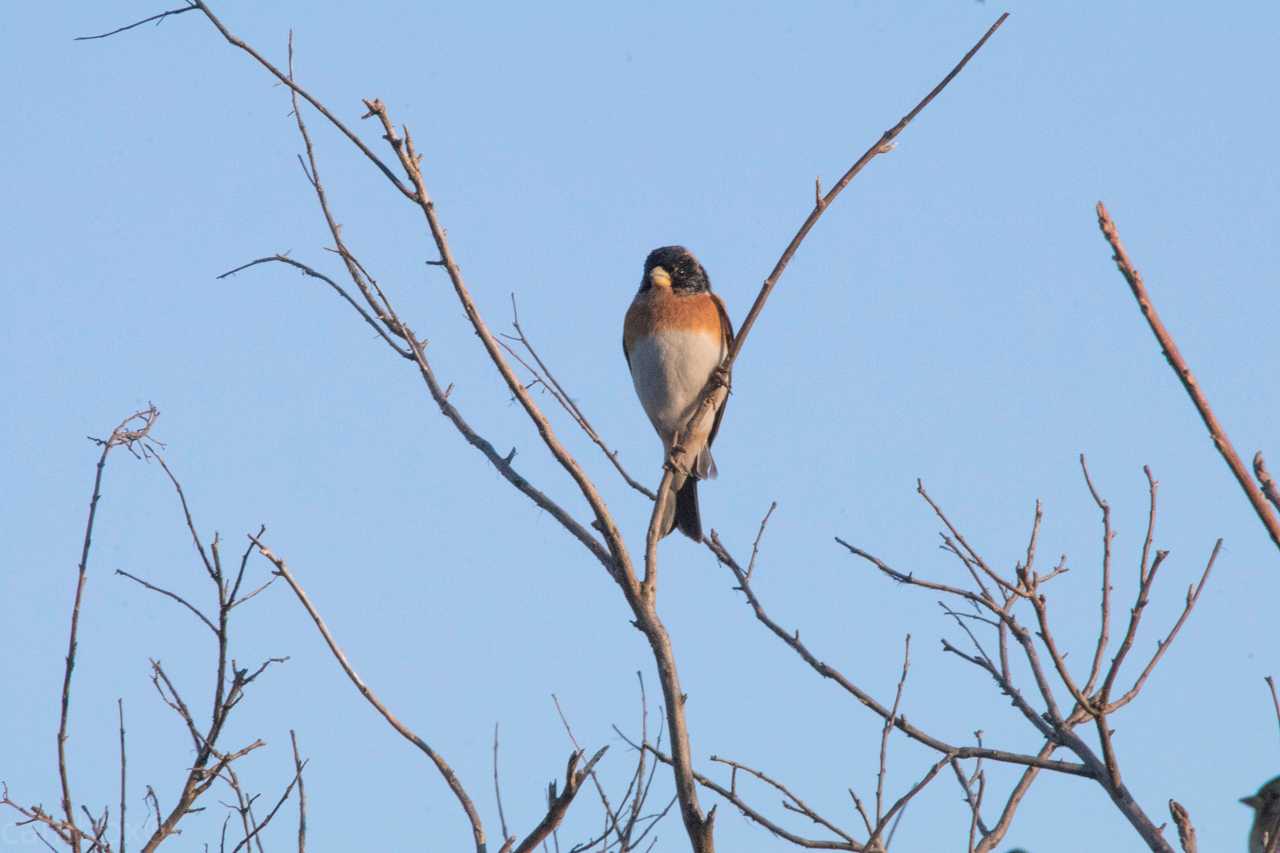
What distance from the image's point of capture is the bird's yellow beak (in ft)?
22.9

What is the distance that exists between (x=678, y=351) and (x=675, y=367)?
0.07 metres

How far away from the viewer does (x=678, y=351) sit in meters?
6.58

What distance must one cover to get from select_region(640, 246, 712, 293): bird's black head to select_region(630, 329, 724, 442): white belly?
1.25 feet

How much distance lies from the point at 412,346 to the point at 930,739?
1.51 meters

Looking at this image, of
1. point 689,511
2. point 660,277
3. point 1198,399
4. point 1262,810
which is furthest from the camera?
point 1262,810

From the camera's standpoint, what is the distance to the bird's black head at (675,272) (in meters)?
6.99

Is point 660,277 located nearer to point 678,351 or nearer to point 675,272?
point 675,272

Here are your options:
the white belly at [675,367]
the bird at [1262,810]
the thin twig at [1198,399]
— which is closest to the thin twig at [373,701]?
the thin twig at [1198,399]

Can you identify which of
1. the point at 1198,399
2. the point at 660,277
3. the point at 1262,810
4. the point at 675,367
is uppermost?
the point at 660,277

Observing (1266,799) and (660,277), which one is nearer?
(660,277)

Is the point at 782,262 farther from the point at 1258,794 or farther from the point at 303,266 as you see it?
the point at 1258,794

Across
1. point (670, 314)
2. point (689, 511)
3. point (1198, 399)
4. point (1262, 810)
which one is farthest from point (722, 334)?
point (1198, 399)

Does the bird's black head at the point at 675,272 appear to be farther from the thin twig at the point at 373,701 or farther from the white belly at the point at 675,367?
the thin twig at the point at 373,701

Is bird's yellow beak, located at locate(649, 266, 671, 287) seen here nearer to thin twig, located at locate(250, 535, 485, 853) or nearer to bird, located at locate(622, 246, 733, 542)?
bird, located at locate(622, 246, 733, 542)
